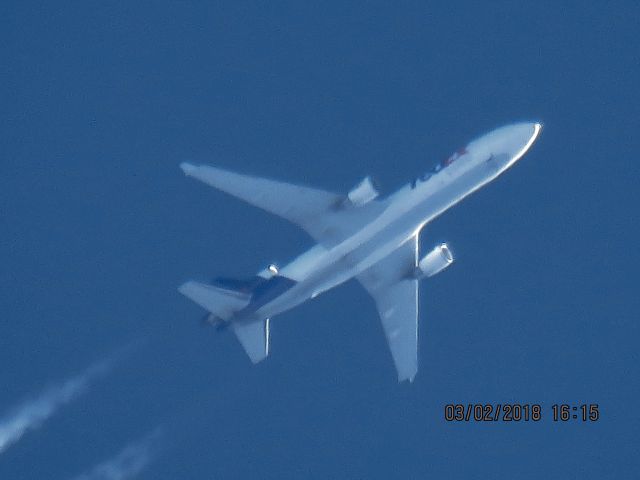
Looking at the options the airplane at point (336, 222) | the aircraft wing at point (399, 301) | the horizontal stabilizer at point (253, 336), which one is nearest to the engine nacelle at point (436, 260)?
the airplane at point (336, 222)

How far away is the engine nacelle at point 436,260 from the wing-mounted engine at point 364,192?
17.2ft

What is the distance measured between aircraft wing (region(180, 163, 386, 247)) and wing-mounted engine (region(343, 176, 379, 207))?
3.50ft

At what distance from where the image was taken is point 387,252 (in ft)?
192

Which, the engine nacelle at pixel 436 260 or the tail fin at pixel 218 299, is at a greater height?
the engine nacelle at pixel 436 260

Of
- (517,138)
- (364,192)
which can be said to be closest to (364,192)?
(364,192)

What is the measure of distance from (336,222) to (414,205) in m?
4.36

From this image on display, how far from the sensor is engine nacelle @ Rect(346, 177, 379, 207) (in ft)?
184

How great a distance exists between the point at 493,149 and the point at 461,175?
7.10 ft

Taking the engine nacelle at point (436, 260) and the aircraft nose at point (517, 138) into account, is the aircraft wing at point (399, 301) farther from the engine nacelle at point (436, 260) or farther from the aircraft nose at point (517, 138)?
the aircraft nose at point (517, 138)

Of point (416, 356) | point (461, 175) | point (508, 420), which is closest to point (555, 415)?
Result: point (508, 420)

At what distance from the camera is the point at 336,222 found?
58.1 meters

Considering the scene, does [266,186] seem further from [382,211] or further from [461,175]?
[461,175]

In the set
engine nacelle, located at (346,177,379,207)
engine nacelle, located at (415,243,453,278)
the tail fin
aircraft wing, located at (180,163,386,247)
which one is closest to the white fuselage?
aircraft wing, located at (180,163,386,247)

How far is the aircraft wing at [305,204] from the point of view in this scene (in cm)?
5666
